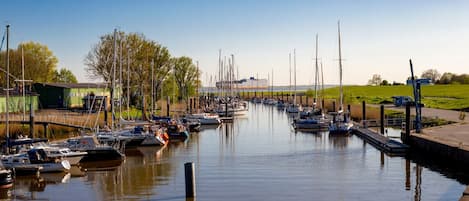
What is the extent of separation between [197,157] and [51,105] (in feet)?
150

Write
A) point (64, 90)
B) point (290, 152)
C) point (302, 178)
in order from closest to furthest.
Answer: point (302, 178) < point (290, 152) < point (64, 90)

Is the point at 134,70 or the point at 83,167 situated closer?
the point at 83,167

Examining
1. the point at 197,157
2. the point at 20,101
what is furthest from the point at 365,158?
the point at 20,101

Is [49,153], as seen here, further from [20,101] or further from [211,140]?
[20,101]

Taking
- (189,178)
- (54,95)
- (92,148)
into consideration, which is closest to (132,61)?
(54,95)

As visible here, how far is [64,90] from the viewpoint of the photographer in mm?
86438

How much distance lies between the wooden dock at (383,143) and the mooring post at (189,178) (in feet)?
79.2

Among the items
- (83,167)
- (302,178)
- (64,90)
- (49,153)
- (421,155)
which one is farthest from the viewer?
(64,90)

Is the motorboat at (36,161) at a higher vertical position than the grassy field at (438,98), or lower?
lower

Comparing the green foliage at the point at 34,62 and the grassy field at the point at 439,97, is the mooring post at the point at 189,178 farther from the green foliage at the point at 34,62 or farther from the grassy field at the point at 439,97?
the green foliage at the point at 34,62

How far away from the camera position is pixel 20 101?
243 feet

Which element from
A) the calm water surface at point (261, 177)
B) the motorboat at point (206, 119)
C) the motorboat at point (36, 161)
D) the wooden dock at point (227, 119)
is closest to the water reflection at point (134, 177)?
the calm water surface at point (261, 177)

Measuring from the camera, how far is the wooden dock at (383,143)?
49.2m

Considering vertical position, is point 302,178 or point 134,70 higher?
point 134,70
